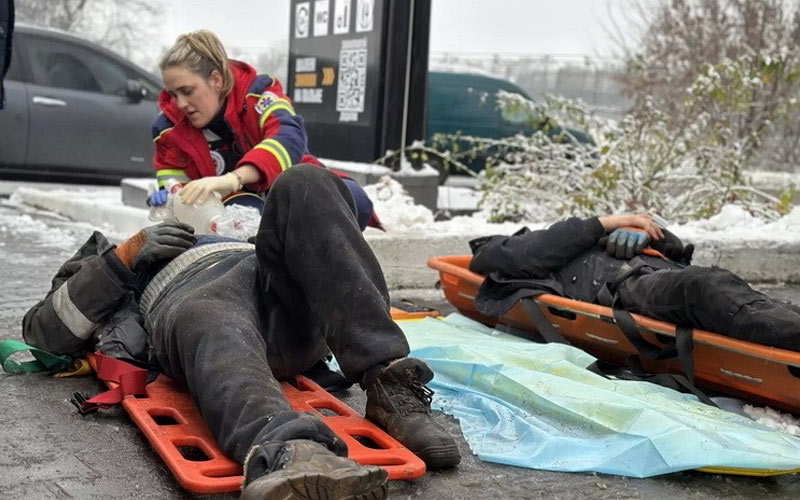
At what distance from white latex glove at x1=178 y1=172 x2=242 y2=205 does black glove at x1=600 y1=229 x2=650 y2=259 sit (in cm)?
153

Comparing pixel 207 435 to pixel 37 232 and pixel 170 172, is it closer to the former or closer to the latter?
pixel 170 172

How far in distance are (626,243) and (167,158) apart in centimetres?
195

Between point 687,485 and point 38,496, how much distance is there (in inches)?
64.1

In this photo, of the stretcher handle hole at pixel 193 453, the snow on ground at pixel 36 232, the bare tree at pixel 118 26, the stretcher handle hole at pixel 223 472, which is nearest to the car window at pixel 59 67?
the snow on ground at pixel 36 232

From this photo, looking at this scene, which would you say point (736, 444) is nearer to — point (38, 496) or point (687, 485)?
point (687, 485)

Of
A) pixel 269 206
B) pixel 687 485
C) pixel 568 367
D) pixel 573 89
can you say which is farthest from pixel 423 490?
pixel 573 89

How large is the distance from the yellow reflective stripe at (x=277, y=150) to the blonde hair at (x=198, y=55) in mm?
310

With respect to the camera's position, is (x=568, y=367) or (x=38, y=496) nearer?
(x=38, y=496)

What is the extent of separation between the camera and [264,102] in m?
4.10

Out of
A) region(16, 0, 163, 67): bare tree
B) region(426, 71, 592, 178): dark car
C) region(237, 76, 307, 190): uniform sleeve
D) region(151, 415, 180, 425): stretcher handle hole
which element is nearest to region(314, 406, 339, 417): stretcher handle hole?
region(151, 415, 180, 425): stretcher handle hole

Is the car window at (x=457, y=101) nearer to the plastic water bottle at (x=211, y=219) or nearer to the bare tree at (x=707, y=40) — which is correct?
the bare tree at (x=707, y=40)

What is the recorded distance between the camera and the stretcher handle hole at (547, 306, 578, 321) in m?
3.91

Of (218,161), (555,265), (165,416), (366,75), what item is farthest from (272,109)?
(366,75)

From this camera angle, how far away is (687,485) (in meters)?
2.60
